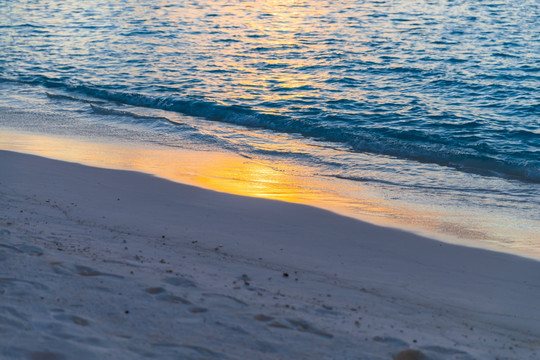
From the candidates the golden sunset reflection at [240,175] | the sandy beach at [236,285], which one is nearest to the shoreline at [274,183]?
the golden sunset reflection at [240,175]

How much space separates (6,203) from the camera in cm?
A: 590

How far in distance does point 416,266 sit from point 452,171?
172 inches

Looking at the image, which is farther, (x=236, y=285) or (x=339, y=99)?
(x=339, y=99)

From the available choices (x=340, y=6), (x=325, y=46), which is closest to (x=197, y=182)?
(x=325, y=46)

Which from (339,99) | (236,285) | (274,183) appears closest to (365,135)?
(339,99)

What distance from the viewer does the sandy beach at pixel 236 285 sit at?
3549 mm

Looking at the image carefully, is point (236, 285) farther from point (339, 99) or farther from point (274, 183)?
point (339, 99)

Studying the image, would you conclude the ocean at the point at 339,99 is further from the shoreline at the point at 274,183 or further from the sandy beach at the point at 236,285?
the sandy beach at the point at 236,285

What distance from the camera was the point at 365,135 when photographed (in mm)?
10945

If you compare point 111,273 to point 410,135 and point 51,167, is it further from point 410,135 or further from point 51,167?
point 410,135

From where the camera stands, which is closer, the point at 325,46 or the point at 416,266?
the point at 416,266

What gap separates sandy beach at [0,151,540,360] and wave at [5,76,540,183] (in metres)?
4.09

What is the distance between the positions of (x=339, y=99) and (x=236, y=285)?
30.5 ft

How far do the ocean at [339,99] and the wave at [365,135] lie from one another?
0.04 meters
